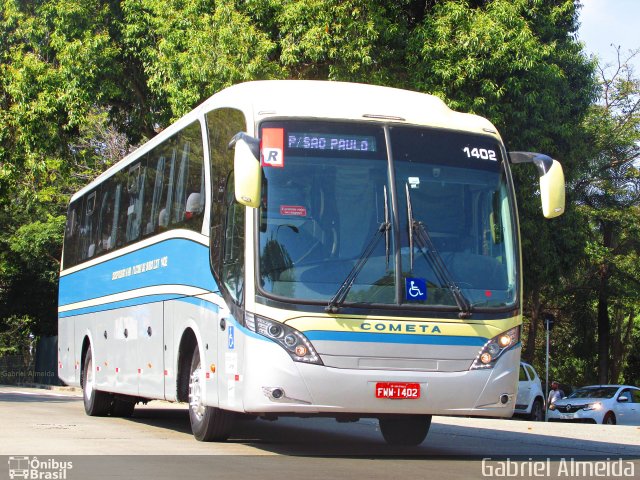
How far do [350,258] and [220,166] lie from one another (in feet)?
6.80

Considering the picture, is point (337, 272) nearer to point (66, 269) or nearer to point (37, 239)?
point (66, 269)

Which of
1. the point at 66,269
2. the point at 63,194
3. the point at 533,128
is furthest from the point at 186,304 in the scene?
the point at 63,194

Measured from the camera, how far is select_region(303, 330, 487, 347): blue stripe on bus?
33.1ft

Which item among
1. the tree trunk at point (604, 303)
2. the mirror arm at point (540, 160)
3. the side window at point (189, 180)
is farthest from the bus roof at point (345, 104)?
the tree trunk at point (604, 303)

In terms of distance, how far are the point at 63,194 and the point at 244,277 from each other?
2931cm

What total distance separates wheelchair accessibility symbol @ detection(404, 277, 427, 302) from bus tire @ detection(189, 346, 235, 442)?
8.50 ft

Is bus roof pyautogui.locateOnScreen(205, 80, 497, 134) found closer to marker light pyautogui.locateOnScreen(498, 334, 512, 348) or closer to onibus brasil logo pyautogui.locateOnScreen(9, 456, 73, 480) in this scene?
marker light pyautogui.locateOnScreen(498, 334, 512, 348)

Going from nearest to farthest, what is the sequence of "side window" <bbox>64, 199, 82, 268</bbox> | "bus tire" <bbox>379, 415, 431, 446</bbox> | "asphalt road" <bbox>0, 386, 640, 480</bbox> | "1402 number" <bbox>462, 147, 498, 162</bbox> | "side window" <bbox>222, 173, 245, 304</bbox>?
"asphalt road" <bbox>0, 386, 640, 480</bbox>
"side window" <bbox>222, 173, 245, 304</bbox>
"1402 number" <bbox>462, 147, 498, 162</bbox>
"bus tire" <bbox>379, 415, 431, 446</bbox>
"side window" <bbox>64, 199, 82, 268</bbox>

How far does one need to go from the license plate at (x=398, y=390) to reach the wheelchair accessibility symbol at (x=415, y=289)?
796 mm

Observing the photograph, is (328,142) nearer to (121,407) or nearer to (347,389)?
(347,389)

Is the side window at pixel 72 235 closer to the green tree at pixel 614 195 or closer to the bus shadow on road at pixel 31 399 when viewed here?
Result: the bus shadow on road at pixel 31 399

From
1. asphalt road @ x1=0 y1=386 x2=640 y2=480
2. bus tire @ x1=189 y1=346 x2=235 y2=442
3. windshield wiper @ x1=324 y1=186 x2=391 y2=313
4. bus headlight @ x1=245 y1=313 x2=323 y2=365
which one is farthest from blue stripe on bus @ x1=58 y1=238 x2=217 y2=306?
asphalt road @ x1=0 y1=386 x2=640 y2=480

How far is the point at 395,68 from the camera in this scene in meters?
23.7

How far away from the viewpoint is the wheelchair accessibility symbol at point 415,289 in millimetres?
10367
